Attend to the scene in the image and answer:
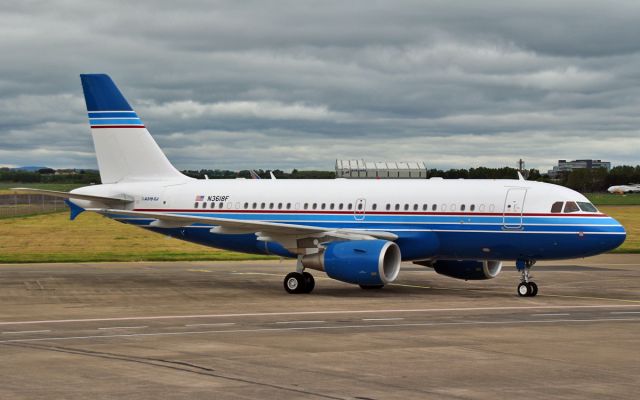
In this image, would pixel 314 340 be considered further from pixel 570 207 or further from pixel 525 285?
pixel 570 207

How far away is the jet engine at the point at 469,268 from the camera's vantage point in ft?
118

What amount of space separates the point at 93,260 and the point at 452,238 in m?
23.2

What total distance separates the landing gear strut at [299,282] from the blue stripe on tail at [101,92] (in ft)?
40.7

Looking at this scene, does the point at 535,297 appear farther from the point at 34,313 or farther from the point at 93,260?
the point at 93,260

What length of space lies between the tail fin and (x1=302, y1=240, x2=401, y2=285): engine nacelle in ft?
36.0

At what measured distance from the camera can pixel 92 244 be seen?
60625 mm

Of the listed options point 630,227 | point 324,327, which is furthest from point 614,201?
point 324,327

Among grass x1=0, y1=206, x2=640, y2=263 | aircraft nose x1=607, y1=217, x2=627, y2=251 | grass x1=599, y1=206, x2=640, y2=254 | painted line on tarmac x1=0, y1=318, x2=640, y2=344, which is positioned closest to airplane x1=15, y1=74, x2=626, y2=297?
aircraft nose x1=607, y1=217, x2=627, y2=251

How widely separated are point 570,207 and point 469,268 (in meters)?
5.42

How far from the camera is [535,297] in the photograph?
3262cm

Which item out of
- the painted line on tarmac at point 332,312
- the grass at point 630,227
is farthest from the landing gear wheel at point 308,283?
the grass at point 630,227

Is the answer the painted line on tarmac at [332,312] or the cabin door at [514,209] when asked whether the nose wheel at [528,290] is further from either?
the painted line on tarmac at [332,312]

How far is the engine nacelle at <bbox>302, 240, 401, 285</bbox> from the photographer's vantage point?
3188cm

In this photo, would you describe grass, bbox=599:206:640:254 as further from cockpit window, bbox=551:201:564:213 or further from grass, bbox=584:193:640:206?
cockpit window, bbox=551:201:564:213
